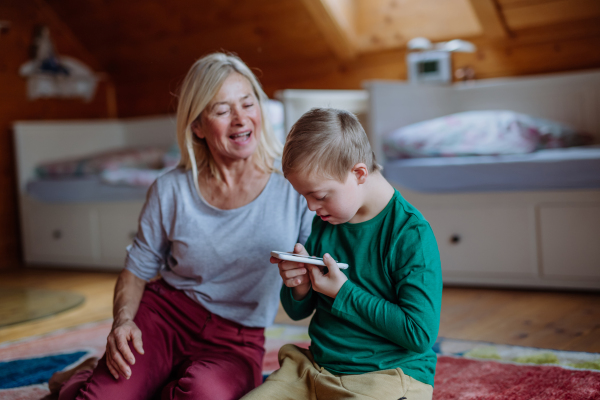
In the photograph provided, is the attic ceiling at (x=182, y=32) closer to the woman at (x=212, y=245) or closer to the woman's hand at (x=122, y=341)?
the woman at (x=212, y=245)

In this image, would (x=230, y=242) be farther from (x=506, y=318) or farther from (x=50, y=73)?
(x=50, y=73)

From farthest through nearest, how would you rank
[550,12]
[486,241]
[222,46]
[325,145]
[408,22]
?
[222,46]
[408,22]
[550,12]
[486,241]
[325,145]

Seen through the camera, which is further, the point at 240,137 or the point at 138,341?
Result: the point at 240,137

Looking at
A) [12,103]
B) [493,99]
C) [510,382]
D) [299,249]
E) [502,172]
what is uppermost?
[12,103]

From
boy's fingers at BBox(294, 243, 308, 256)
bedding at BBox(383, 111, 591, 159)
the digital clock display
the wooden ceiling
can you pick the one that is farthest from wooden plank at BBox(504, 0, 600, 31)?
boy's fingers at BBox(294, 243, 308, 256)

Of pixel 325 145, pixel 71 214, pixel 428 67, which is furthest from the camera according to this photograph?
pixel 71 214

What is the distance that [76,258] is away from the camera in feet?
11.7

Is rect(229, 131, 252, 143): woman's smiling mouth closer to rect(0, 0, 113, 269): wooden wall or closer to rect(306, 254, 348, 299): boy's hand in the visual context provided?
rect(306, 254, 348, 299): boy's hand

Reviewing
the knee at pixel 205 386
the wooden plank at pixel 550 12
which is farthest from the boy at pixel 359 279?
the wooden plank at pixel 550 12

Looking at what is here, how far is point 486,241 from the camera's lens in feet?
8.11

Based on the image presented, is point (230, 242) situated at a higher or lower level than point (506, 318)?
higher

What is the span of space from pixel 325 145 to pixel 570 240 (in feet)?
5.52

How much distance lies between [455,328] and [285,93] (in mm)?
1383

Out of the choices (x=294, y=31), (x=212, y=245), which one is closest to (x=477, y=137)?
(x=294, y=31)
